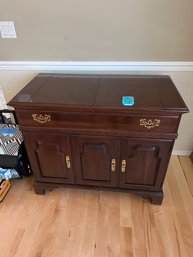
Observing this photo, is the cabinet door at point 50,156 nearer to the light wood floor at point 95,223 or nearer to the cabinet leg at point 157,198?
the light wood floor at point 95,223

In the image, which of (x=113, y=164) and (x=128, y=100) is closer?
(x=128, y=100)

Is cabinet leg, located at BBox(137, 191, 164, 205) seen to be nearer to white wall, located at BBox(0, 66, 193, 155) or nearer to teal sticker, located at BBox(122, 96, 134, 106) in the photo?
white wall, located at BBox(0, 66, 193, 155)

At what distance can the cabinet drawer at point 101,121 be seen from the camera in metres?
1.10

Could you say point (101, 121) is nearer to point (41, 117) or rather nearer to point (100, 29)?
point (41, 117)

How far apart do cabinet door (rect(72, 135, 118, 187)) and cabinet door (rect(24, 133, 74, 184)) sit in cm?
7

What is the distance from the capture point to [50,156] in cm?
136

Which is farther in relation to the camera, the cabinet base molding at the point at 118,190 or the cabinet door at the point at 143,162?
the cabinet base molding at the point at 118,190

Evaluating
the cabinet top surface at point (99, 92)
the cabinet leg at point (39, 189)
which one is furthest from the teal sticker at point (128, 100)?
the cabinet leg at point (39, 189)

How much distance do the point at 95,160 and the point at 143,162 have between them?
32 cm

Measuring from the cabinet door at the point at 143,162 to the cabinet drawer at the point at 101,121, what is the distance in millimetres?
96

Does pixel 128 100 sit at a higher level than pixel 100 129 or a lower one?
higher

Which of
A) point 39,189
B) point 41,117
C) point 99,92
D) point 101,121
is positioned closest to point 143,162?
point 101,121

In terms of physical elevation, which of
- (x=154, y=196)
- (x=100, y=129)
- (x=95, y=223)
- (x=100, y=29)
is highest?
(x=100, y=29)

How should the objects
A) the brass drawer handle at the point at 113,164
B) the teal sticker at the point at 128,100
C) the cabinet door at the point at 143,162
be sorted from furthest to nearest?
the brass drawer handle at the point at 113,164 < the cabinet door at the point at 143,162 < the teal sticker at the point at 128,100
